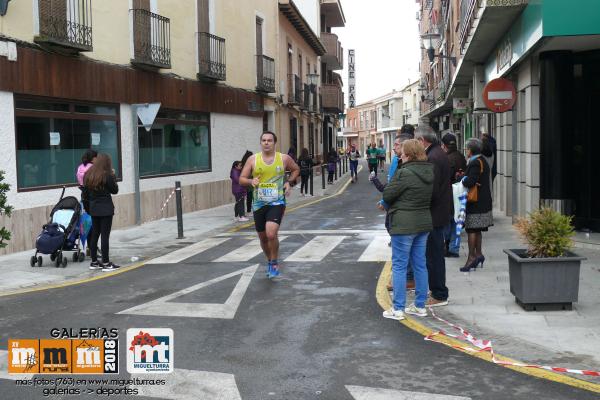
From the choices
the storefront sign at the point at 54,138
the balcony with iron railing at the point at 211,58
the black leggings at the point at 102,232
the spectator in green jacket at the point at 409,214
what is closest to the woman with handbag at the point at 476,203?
the spectator in green jacket at the point at 409,214

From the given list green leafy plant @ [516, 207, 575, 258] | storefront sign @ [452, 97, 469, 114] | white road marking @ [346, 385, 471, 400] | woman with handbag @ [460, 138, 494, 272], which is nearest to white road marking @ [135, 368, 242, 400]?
white road marking @ [346, 385, 471, 400]

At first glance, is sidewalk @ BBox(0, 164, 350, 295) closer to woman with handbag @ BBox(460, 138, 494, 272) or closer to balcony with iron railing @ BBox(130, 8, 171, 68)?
balcony with iron railing @ BBox(130, 8, 171, 68)

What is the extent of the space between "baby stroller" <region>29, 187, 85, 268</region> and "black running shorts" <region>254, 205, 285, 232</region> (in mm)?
3089

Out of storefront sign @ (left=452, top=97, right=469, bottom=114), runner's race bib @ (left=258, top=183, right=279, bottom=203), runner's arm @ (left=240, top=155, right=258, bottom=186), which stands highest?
storefront sign @ (left=452, top=97, right=469, bottom=114)

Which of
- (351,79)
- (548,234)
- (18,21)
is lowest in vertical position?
(548,234)

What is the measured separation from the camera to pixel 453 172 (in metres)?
10.7

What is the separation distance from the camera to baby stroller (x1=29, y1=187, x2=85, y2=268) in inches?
387

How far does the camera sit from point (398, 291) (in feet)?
21.7

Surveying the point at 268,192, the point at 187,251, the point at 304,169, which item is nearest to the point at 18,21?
the point at 187,251

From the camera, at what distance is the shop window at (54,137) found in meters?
12.1

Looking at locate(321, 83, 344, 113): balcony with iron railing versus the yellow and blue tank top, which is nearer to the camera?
the yellow and blue tank top

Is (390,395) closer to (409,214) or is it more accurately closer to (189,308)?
(409,214)

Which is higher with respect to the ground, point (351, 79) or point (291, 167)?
point (351, 79)

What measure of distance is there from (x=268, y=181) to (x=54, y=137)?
616 cm
